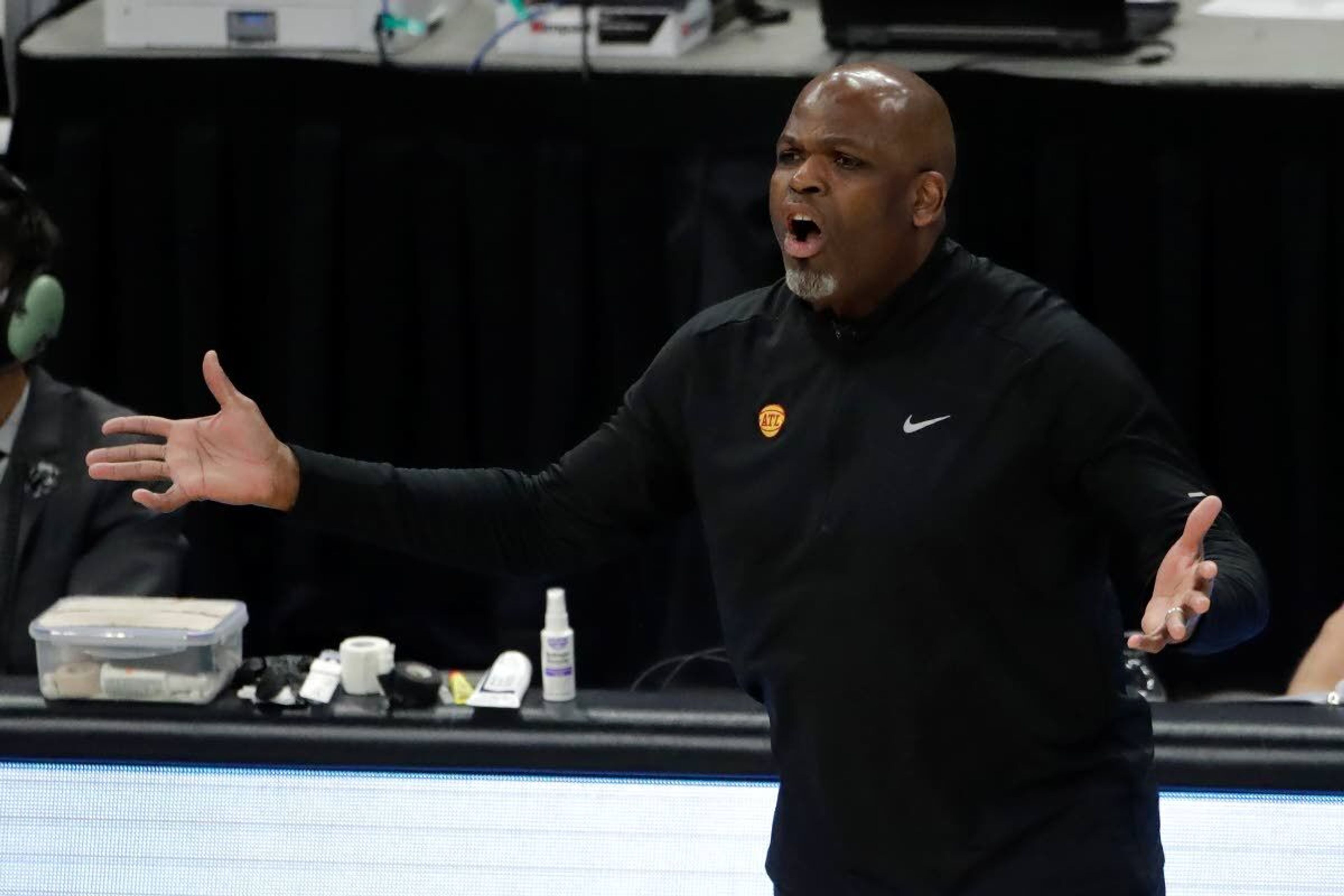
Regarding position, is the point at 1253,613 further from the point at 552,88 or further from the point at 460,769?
the point at 552,88

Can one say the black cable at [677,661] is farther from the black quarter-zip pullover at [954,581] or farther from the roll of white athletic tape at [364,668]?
the black quarter-zip pullover at [954,581]

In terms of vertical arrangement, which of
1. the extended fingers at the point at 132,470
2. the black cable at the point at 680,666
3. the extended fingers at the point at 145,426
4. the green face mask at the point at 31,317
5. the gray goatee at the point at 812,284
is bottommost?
the black cable at the point at 680,666

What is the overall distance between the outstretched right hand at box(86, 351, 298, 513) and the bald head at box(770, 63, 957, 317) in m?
0.49

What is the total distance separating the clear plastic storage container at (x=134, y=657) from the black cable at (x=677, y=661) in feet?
2.28

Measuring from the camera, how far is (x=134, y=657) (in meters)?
2.17

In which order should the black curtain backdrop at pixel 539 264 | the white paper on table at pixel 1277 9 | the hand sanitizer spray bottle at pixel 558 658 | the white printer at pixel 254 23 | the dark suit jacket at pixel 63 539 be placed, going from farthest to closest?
the white paper on table at pixel 1277 9 → the white printer at pixel 254 23 → the black curtain backdrop at pixel 539 264 → the dark suit jacket at pixel 63 539 → the hand sanitizer spray bottle at pixel 558 658

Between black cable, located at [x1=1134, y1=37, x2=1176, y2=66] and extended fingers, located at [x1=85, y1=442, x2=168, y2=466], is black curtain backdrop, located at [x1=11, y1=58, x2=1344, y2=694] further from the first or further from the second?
extended fingers, located at [x1=85, y1=442, x2=168, y2=466]

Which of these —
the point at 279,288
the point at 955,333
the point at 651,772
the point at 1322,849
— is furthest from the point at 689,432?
the point at 279,288

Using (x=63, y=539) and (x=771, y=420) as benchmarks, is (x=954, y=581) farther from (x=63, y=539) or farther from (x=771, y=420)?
(x=63, y=539)

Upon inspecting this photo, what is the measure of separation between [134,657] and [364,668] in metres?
0.25

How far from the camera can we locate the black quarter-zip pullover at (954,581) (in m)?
1.63

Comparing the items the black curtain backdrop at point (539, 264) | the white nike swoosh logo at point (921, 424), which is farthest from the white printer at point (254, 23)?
the white nike swoosh logo at point (921, 424)

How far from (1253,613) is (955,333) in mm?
344

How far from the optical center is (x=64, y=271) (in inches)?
132
